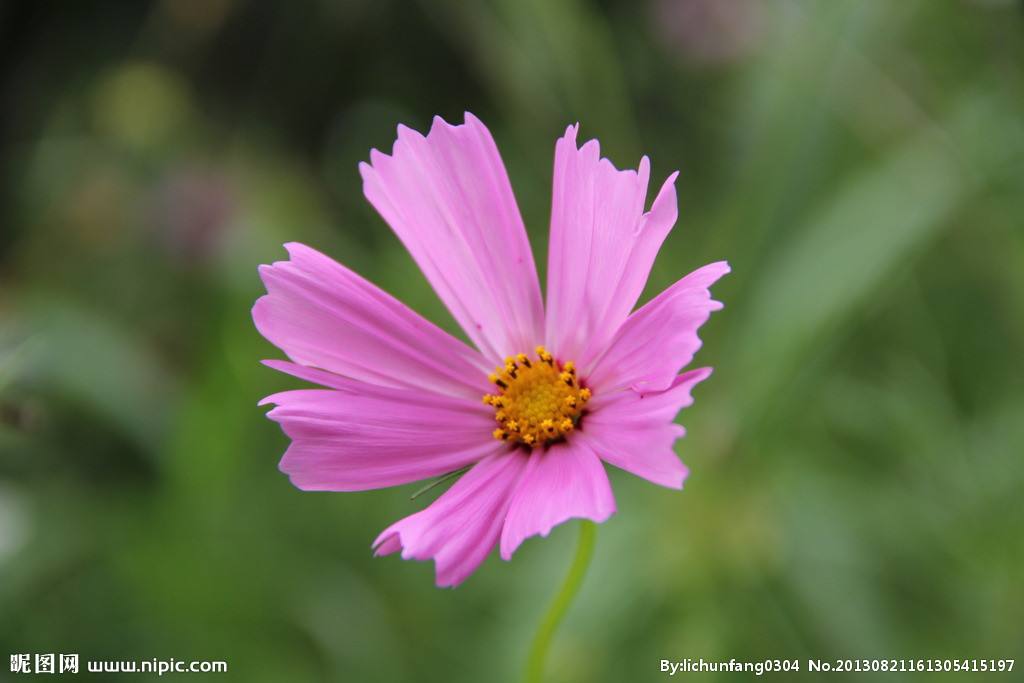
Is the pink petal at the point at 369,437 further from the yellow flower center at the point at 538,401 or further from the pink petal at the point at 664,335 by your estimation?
the pink petal at the point at 664,335

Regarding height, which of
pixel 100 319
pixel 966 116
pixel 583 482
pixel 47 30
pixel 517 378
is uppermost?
pixel 47 30

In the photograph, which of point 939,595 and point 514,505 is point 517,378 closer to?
point 514,505

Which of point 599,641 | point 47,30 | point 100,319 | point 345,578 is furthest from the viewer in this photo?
point 47,30

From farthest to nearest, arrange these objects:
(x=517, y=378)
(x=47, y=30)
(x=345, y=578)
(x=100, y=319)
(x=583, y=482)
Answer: (x=47, y=30) < (x=100, y=319) < (x=345, y=578) < (x=517, y=378) < (x=583, y=482)

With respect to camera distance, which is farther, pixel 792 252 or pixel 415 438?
pixel 792 252

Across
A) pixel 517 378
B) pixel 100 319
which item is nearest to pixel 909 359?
pixel 517 378
